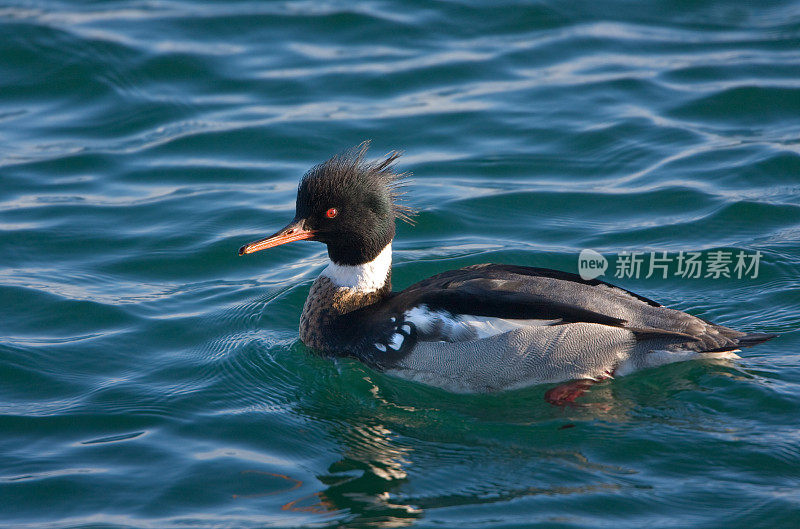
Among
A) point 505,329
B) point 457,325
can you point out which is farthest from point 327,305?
point 505,329

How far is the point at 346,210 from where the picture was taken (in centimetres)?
711

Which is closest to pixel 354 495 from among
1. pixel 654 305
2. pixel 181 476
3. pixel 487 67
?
pixel 181 476

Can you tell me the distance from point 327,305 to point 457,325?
1261 millimetres

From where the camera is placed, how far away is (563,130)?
11.6m

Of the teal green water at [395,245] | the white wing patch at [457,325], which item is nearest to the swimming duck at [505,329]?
the white wing patch at [457,325]

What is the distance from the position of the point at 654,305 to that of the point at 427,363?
1737 millimetres

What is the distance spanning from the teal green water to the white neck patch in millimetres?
686

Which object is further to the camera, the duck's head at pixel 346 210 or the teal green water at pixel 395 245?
the duck's head at pixel 346 210

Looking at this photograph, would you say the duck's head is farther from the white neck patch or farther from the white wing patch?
the white wing patch

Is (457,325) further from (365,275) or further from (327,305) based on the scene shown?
(327,305)

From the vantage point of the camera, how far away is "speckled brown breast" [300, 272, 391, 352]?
7270 mm

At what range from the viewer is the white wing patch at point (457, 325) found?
6.50 metres

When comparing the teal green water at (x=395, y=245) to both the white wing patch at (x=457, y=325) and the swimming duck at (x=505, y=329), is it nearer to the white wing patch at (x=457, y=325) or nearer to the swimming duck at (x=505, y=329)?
the swimming duck at (x=505, y=329)

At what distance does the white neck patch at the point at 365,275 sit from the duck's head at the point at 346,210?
2.1 inches
